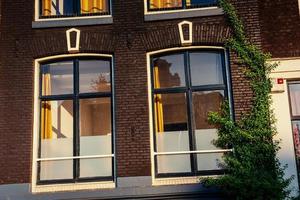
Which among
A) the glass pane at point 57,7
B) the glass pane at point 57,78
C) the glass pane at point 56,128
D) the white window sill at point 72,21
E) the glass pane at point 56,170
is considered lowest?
the glass pane at point 56,170

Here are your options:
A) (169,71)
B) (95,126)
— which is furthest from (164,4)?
(95,126)

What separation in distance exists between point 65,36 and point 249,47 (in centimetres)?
392

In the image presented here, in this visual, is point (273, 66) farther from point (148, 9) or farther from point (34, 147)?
point (34, 147)

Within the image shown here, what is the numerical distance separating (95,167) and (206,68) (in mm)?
3106

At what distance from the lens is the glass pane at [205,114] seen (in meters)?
9.59

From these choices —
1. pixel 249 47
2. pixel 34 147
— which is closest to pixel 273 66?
pixel 249 47

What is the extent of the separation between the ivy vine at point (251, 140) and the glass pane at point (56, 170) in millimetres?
2825

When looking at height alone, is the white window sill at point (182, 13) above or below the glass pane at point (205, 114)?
above

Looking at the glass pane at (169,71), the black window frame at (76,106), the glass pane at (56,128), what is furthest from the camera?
the glass pane at (169,71)

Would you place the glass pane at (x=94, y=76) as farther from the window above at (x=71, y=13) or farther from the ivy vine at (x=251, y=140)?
the ivy vine at (x=251, y=140)

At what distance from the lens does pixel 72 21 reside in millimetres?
10336

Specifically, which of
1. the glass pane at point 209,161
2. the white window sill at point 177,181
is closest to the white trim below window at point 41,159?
the white window sill at point 177,181

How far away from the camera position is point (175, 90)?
9.90 m

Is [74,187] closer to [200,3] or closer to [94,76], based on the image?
[94,76]
